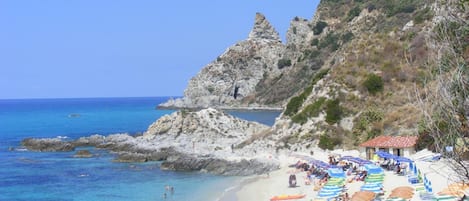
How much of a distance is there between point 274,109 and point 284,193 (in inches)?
3800

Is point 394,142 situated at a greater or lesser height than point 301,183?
greater

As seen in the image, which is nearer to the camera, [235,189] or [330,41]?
[235,189]

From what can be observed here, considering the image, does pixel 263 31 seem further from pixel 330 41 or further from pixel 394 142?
pixel 394 142

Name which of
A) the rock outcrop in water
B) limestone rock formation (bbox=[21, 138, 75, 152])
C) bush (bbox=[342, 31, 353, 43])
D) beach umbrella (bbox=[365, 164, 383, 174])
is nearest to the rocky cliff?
bush (bbox=[342, 31, 353, 43])

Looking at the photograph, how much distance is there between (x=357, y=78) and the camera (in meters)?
48.0

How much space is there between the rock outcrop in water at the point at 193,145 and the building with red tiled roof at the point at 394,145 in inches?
263

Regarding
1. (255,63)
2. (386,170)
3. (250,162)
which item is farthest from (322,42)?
(386,170)

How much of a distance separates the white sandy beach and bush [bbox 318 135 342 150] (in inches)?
82.8

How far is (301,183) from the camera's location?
32.3 metres

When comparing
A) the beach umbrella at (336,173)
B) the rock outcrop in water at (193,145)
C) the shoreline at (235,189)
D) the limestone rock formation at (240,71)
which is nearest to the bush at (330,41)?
the limestone rock formation at (240,71)

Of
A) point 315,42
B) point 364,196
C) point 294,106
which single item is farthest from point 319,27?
point 364,196

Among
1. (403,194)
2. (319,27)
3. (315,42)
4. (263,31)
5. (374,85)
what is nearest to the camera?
(403,194)

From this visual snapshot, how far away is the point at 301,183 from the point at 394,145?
6522mm

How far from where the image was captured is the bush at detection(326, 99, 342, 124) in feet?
147
